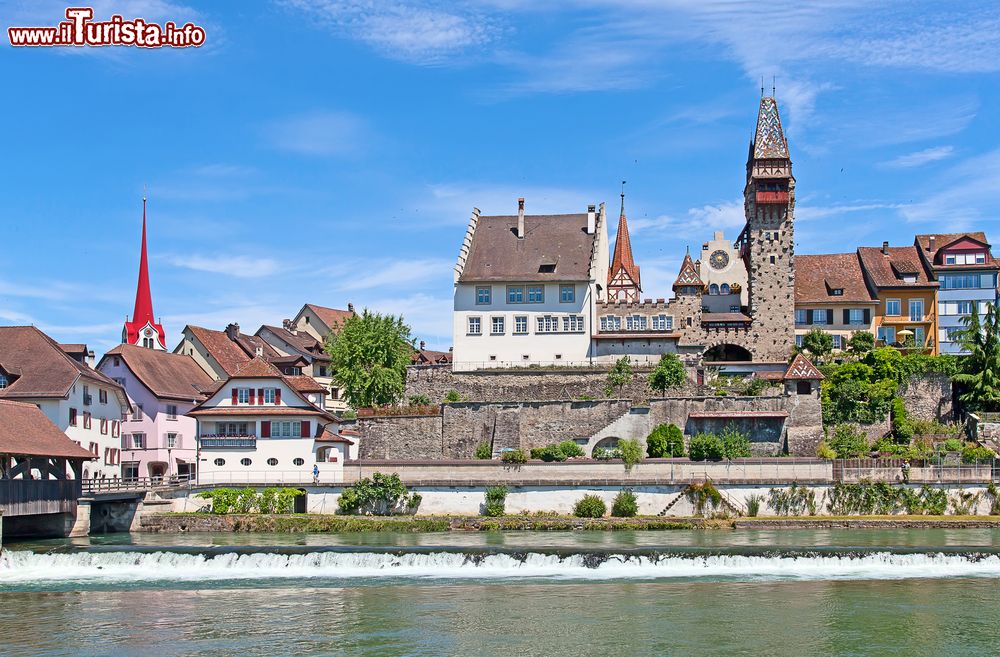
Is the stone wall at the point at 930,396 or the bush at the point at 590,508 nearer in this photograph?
the bush at the point at 590,508

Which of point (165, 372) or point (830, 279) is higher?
point (830, 279)

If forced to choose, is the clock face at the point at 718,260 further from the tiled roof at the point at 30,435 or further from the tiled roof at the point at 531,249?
the tiled roof at the point at 30,435

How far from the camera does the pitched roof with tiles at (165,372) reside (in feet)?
229

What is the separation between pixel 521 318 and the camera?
248 feet

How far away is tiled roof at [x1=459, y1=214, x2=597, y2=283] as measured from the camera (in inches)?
2985

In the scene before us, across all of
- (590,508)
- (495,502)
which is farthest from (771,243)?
(495,502)

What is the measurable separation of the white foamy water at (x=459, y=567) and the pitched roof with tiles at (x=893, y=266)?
40.5m

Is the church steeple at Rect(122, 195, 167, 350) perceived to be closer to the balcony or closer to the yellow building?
the balcony

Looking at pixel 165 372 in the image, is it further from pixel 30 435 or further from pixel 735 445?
pixel 735 445

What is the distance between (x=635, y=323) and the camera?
2970 inches

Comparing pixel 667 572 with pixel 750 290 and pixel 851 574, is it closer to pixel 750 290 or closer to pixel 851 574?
pixel 851 574

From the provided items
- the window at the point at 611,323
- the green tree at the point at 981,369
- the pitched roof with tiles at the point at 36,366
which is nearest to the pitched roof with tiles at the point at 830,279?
the green tree at the point at 981,369

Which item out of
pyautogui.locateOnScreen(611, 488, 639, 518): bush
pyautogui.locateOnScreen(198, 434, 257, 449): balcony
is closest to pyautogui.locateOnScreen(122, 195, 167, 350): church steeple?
pyautogui.locateOnScreen(198, 434, 257, 449): balcony

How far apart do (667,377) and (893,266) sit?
2235cm
